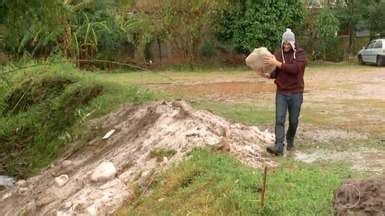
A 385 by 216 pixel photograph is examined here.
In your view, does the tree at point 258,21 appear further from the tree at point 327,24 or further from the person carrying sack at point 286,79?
the person carrying sack at point 286,79

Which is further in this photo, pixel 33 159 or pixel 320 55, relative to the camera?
pixel 320 55

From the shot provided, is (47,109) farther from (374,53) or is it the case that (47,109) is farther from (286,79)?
(374,53)

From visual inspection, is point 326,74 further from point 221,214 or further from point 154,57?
point 221,214

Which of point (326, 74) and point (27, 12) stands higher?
point (27, 12)

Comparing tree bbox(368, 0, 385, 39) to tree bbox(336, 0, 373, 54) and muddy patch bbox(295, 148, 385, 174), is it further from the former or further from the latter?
muddy patch bbox(295, 148, 385, 174)

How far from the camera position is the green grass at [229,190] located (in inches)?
263

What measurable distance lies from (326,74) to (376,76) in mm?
2326

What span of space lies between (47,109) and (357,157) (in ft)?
28.2

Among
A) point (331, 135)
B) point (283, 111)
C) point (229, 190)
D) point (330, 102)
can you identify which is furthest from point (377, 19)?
point (229, 190)

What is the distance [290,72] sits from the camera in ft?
34.1

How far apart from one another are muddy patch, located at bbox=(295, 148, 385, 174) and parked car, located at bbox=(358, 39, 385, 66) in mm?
25074

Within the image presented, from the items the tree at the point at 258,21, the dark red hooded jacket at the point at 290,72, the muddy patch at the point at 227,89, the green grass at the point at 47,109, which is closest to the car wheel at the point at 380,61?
the tree at the point at 258,21

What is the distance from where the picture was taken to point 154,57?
120 ft

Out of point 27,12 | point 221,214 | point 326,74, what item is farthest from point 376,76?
point 221,214
